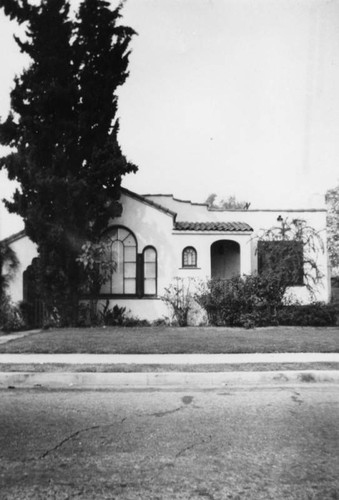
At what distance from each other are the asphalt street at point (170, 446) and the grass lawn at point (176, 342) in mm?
3044

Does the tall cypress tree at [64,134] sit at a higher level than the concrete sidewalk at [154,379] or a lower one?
higher

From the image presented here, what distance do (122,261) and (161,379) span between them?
9019mm

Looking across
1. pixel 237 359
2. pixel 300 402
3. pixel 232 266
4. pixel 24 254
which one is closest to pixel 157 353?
pixel 237 359

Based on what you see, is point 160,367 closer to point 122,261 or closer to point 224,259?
point 122,261

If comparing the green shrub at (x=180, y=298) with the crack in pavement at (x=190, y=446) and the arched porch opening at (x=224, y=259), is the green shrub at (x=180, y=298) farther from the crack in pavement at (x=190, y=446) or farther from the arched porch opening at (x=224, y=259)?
the crack in pavement at (x=190, y=446)

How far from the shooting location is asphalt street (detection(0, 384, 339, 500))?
296 cm

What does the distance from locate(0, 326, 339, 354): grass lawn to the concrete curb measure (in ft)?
6.67

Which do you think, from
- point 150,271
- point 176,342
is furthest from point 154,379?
point 150,271

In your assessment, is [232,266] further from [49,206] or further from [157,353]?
[157,353]

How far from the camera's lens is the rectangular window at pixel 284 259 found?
1485cm

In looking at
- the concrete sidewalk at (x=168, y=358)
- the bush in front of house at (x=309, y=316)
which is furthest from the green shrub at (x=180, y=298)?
the concrete sidewalk at (x=168, y=358)

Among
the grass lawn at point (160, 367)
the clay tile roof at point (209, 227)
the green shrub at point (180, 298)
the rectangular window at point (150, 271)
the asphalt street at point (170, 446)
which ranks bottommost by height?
the asphalt street at point (170, 446)

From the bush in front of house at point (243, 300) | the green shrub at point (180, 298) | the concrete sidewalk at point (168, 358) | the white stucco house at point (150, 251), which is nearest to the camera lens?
the concrete sidewalk at point (168, 358)

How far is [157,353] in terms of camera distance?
8.55m
